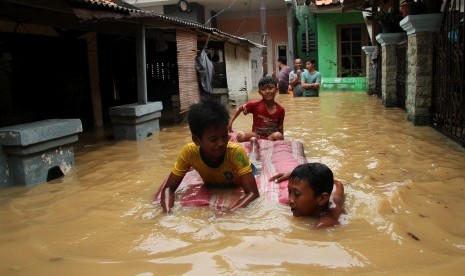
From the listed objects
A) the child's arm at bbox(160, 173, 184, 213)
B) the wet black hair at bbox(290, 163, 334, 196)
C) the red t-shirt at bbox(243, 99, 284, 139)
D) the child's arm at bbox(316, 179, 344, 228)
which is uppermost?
the red t-shirt at bbox(243, 99, 284, 139)

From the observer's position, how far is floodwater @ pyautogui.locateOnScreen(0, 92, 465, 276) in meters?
3.02

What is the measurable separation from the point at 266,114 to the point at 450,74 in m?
3.47

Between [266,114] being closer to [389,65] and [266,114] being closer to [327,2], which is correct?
[389,65]

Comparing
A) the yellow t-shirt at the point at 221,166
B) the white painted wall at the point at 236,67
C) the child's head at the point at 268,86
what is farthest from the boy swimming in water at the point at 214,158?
the white painted wall at the point at 236,67

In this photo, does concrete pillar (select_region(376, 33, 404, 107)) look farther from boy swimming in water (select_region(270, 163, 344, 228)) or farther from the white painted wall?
boy swimming in water (select_region(270, 163, 344, 228))

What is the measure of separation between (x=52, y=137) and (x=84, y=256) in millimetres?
2947

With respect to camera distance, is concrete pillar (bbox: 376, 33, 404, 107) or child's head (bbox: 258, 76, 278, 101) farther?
concrete pillar (bbox: 376, 33, 404, 107)

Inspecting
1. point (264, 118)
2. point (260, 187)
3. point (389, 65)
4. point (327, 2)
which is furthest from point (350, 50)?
point (260, 187)

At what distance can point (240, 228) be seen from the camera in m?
3.66

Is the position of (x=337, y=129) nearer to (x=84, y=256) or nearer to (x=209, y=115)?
(x=209, y=115)

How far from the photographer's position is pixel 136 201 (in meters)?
4.65

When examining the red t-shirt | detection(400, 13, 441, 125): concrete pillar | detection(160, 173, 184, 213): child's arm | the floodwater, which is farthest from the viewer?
detection(400, 13, 441, 125): concrete pillar

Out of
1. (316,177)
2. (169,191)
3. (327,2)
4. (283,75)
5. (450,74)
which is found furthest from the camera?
(327,2)

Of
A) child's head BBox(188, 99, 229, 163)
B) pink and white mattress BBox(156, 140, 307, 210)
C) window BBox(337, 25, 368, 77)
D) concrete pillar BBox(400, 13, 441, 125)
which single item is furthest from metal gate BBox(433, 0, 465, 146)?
window BBox(337, 25, 368, 77)
